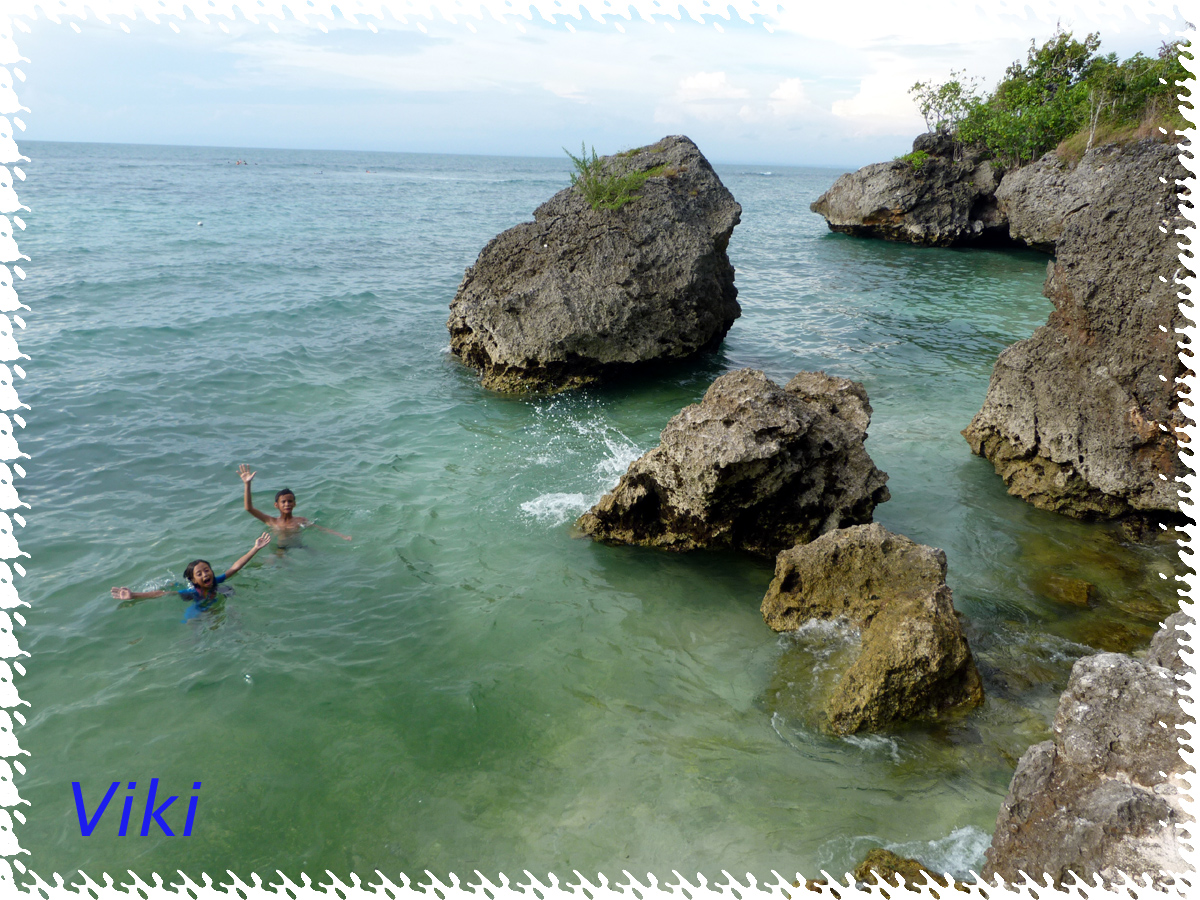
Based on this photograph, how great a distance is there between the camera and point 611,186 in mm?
16141

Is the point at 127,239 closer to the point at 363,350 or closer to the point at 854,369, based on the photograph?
the point at 363,350

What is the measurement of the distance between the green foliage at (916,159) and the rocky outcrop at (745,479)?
37.1m

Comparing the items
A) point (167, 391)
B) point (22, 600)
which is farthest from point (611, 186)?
point (22, 600)

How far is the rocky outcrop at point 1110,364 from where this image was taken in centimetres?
982

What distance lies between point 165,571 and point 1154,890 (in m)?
10.1

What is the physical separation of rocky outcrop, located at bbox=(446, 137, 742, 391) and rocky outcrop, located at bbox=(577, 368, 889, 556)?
19.1 ft

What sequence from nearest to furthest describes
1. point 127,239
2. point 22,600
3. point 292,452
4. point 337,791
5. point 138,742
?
point 337,791 < point 138,742 < point 22,600 < point 292,452 < point 127,239

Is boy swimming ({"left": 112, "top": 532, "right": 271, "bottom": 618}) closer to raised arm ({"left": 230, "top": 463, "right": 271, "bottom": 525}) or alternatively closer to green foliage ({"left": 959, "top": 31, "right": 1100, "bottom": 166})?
raised arm ({"left": 230, "top": 463, "right": 271, "bottom": 525})

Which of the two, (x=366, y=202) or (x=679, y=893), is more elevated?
(x=366, y=202)

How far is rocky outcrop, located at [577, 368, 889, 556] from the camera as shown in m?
8.72

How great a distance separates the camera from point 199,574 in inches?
325

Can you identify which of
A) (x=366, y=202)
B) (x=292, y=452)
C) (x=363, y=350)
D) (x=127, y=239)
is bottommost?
(x=292, y=452)

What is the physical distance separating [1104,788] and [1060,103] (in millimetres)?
47764

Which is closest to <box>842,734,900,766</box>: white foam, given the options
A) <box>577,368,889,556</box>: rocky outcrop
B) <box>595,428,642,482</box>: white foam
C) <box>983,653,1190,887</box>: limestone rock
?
<box>983,653,1190,887</box>: limestone rock
